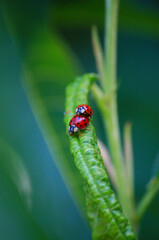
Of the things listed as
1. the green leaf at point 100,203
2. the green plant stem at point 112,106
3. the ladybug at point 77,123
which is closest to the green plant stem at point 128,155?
the green plant stem at point 112,106

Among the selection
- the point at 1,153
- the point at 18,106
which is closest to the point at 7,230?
the point at 1,153

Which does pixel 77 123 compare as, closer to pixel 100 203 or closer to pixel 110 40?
pixel 100 203

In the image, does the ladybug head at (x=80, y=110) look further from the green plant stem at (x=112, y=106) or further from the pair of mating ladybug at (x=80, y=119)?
the green plant stem at (x=112, y=106)

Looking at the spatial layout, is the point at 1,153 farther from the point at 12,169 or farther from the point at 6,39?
the point at 6,39

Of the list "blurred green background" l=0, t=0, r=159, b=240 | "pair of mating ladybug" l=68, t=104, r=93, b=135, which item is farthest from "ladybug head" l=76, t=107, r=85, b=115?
"blurred green background" l=0, t=0, r=159, b=240

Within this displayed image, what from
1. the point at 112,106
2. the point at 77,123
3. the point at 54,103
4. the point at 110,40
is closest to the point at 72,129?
the point at 77,123

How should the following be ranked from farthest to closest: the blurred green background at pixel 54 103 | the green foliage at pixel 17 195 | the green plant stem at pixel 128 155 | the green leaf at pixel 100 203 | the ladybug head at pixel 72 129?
the blurred green background at pixel 54 103, the green foliage at pixel 17 195, the green plant stem at pixel 128 155, the ladybug head at pixel 72 129, the green leaf at pixel 100 203
